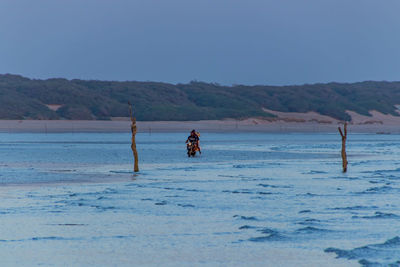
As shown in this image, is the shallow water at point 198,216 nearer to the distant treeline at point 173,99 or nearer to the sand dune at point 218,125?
the sand dune at point 218,125

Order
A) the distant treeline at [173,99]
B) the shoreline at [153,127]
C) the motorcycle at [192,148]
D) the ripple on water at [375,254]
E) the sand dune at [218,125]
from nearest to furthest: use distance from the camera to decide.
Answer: the ripple on water at [375,254] → the motorcycle at [192,148] → the shoreline at [153,127] → the sand dune at [218,125] → the distant treeline at [173,99]

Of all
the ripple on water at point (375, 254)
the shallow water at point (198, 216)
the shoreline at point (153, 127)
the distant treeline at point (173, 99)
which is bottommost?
the ripple on water at point (375, 254)

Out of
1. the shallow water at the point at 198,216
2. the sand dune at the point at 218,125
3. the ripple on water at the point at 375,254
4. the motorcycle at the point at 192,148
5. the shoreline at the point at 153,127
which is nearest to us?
the ripple on water at the point at 375,254

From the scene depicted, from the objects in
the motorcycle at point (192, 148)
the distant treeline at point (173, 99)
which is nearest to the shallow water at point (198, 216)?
the motorcycle at point (192, 148)

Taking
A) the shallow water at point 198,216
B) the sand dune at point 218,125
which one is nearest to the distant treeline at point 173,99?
the sand dune at point 218,125

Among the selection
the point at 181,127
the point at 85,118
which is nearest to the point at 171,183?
the point at 181,127

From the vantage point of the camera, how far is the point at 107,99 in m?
96.8

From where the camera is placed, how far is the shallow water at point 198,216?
10.3 meters

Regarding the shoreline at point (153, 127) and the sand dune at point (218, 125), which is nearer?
the shoreline at point (153, 127)

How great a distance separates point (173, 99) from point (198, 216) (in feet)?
310

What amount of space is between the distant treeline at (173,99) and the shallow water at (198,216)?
5919 cm

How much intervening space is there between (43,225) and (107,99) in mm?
84990

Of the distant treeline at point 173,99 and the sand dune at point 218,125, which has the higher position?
the distant treeline at point 173,99

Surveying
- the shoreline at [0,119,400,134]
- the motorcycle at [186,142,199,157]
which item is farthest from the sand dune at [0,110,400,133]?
the motorcycle at [186,142,199,157]
